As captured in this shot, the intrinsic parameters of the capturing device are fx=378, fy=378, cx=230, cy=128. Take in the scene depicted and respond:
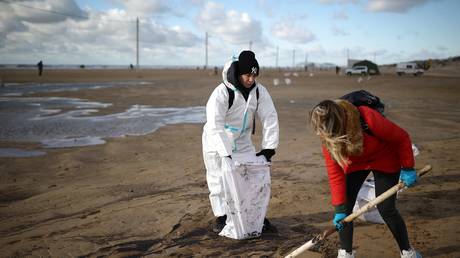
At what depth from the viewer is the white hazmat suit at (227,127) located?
13.1ft

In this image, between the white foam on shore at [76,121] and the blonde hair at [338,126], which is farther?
the white foam on shore at [76,121]

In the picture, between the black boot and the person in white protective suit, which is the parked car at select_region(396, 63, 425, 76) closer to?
the person in white protective suit

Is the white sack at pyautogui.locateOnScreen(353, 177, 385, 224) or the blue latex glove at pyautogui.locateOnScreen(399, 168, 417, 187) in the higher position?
the blue latex glove at pyautogui.locateOnScreen(399, 168, 417, 187)

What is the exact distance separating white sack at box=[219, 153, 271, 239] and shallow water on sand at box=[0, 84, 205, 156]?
19.7ft

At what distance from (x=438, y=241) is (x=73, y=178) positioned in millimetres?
5456

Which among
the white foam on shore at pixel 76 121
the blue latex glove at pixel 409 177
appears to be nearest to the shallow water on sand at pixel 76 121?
the white foam on shore at pixel 76 121

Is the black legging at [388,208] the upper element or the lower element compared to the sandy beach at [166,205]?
upper

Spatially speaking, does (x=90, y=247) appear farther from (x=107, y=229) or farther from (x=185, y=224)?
(x=185, y=224)

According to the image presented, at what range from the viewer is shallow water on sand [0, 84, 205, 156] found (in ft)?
32.0

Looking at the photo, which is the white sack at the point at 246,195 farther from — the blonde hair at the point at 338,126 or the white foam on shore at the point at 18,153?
the white foam on shore at the point at 18,153

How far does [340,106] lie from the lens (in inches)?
110

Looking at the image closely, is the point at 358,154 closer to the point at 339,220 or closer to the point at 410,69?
the point at 339,220

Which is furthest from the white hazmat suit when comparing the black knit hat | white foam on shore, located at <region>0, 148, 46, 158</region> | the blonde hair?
white foam on shore, located at <region>0, 148, 46, 158</region>

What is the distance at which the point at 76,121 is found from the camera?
1229 centimetres
